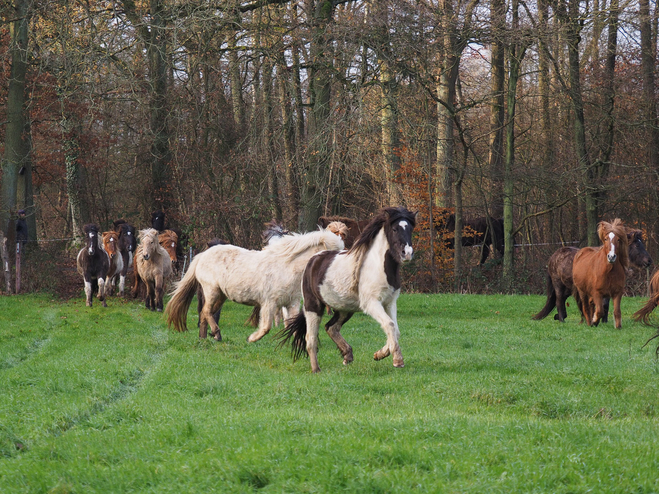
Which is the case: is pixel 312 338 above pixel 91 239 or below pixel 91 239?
below

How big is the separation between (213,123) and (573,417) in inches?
918

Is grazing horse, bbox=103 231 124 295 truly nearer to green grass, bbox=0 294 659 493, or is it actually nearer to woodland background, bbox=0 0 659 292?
woodland background, bbox=0 0 659 292

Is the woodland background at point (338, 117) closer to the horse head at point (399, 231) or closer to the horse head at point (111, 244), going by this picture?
the horse head at point (111, 244)

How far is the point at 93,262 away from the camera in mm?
19594

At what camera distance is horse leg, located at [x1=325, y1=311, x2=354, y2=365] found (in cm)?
982

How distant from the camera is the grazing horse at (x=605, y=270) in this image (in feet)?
47.2

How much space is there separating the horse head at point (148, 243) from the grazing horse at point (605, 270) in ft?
31.3

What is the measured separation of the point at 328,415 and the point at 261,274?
5.12 m

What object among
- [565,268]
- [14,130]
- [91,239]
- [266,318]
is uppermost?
[14,130]

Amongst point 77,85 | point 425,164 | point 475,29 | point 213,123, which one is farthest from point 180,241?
point 475,29

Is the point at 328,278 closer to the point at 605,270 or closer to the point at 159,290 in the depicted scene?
the point at 605,270

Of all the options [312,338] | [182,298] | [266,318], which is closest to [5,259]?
[182,298]

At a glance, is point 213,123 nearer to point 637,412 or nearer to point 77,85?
point 77,85

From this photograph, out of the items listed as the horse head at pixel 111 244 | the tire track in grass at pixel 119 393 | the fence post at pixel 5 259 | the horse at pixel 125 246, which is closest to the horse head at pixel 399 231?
the tire track in grass at pixel 119 393
